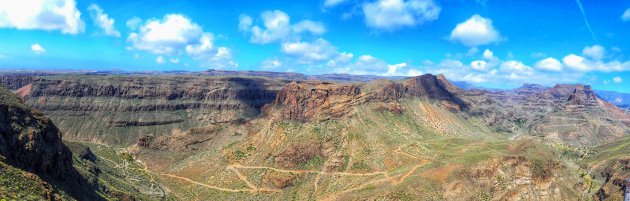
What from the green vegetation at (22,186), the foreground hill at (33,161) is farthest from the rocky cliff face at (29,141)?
the green vegetation at (22,186)

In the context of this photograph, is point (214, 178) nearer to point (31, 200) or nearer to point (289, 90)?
point (289, 90)

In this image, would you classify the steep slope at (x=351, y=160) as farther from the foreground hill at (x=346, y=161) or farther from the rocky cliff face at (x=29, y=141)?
the rocky cliff face at (x=29, y=141)

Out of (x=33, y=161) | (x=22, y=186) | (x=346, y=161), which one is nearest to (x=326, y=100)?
(x=346, y=161)

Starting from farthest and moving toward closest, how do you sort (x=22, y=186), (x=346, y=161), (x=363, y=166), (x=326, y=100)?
(x=326, y=100)
(x=346, y=161)
(x=363, y=166)
(x=22, y=186)

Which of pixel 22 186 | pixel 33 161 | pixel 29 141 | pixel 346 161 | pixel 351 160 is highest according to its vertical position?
pixel 29 141

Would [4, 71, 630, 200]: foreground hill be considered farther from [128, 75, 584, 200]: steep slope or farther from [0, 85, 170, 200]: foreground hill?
[0, 85, 170, 200]: foreground hill

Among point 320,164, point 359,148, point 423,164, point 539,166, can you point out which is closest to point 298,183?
point 320,164

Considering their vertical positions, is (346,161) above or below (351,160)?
below

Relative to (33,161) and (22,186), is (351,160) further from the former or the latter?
(22,186)

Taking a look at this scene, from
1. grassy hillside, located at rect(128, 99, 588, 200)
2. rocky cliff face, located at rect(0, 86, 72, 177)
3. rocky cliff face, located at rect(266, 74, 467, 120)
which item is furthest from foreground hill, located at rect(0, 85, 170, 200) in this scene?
rocky cliff face, located at rect(266, 74, 467, 120)
